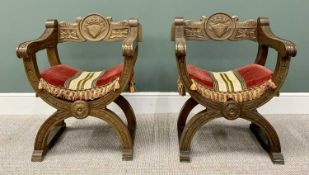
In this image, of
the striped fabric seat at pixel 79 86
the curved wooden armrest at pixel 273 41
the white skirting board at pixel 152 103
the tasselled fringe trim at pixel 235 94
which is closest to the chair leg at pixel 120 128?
the striped fabric seat at pixel 79 86

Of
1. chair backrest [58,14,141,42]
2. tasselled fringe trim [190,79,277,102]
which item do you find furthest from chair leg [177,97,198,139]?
chair backrest [58,14,141,42]

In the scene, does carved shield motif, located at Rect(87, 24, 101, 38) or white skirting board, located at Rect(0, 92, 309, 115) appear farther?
white skirting board, located at Rect(0, 92, 309, 115)

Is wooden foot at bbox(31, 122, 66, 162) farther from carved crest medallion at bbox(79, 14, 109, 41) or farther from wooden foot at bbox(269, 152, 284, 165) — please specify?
wooden foot at bbox(269, 152, 284, 165)

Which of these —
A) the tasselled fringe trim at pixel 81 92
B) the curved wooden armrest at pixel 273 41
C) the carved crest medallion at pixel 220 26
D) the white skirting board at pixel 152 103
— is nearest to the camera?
the curved wooden armrest at pixel 273 41

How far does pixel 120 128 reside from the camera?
178 centimetres

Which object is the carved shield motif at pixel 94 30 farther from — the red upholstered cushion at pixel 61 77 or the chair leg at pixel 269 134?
the chair leg at pixel 269 134

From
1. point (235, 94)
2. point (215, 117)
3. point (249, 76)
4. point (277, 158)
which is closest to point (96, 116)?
point (215, 117)

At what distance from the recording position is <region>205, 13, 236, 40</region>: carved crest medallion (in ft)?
6.36

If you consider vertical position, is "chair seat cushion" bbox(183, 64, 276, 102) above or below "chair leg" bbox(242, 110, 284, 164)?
above

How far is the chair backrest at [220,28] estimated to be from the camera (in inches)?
76.4

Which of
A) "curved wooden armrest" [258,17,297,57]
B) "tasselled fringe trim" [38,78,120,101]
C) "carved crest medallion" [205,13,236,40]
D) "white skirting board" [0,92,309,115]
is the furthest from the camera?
"white skirting board" [0,92,309,115]

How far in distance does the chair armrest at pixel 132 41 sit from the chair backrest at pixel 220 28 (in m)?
0.29

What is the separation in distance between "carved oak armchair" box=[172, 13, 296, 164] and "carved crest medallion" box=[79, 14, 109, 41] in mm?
417

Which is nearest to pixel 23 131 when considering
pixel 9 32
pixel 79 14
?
pixel 9 32
